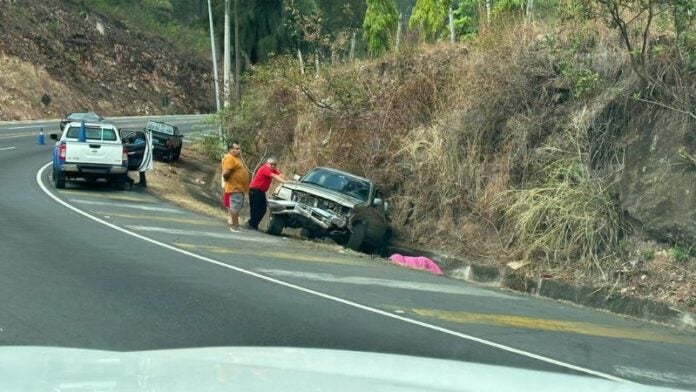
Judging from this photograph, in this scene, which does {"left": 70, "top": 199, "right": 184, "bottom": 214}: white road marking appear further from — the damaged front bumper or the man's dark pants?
the damaged front bumper

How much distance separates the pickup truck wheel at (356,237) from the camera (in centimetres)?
1689

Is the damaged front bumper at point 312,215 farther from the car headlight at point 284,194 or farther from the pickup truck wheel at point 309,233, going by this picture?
the car headlight at point 284,194

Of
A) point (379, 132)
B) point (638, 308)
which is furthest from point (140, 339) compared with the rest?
point (379, 132)

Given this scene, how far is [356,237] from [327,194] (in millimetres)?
1091

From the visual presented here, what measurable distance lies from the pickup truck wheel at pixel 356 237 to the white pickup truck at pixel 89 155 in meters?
7.98

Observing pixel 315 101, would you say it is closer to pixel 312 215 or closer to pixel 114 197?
pixel 114 197

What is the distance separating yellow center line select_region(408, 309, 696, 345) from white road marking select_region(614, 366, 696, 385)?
6.01 ft

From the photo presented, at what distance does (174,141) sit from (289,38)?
7944 mm

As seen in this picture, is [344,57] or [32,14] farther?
[32,14]

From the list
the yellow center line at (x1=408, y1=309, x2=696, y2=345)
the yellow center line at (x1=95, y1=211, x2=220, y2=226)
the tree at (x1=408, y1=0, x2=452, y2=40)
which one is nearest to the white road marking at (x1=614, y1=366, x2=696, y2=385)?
the yellow center line at (x1=408, y1=309, x2=696, y2=345)

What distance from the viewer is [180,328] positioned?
8.00 metres

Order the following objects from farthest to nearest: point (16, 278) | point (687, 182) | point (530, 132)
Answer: point (530, 132) < point (687, 182) < point (16, 278)

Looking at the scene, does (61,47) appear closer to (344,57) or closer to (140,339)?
(344,57)

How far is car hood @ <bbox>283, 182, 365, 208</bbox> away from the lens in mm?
17094
